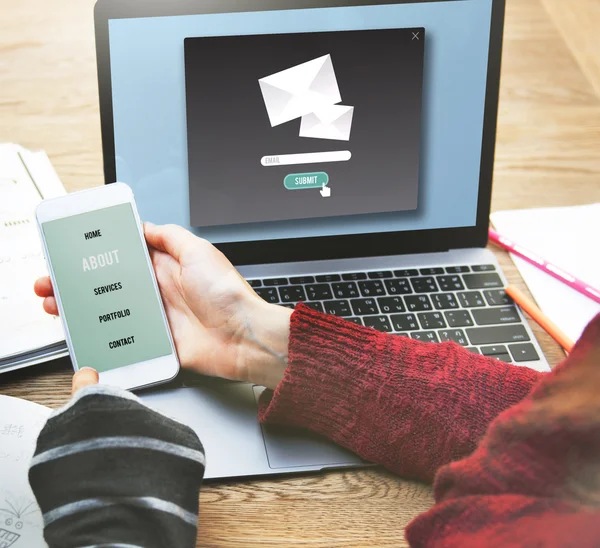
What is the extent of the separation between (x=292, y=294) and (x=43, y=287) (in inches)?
9.2

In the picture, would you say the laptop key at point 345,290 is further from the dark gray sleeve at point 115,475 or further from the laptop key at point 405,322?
the dark gray sleeve at point 115,475

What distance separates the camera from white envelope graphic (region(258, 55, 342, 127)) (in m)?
0.73

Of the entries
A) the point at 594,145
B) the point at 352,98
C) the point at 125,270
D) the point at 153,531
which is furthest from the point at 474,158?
the point at 153,531

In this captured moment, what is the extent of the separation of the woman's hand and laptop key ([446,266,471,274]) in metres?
0.20

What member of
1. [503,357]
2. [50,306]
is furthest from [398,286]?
[50,306]

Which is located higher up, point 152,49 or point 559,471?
point 152,49

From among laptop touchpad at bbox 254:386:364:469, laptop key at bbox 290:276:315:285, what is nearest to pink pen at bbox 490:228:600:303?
laptop key at bbox 290:276:315:285

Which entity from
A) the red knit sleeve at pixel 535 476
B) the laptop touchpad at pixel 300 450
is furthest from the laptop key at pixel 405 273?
the red knit sleeve at pixel 535 476

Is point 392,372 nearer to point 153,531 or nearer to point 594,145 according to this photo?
point 153,531

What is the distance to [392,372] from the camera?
621 millimetres

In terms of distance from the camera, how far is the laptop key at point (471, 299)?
0.74 meters

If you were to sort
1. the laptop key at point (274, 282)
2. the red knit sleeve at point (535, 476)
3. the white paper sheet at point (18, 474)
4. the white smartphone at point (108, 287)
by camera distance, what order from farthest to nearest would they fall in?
1. the laptop key at point (274, 282)
2. the white smartphone at point (108, 287)
3. the white paper sheet at point (18, 474)
4. the red knit sleeve at point (535, 476)

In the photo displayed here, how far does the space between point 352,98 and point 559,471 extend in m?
0.45

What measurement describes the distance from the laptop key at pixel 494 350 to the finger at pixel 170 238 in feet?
0.95
